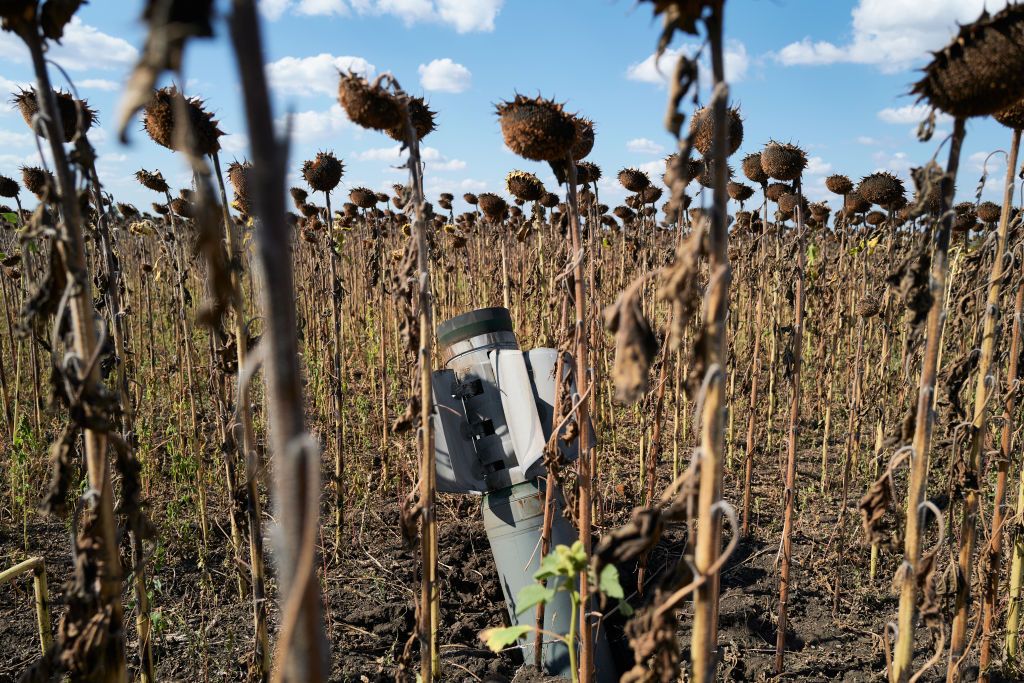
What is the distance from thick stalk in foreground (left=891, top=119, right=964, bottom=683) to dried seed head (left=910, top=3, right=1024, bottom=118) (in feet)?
0.30

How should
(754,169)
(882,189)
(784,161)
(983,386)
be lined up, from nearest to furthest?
(983,386) → (784,161) → (754,169) → (882,189)

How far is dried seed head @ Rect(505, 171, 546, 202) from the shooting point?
193 inches

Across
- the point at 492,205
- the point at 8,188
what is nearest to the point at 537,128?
the point at 492,205

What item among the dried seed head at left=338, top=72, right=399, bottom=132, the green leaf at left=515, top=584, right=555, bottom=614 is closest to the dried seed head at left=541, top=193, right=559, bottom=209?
the dried seed head at left=338, top=72, right=399, bottom=132

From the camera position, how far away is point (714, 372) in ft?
3.97

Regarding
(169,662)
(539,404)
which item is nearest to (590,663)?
(539,404)

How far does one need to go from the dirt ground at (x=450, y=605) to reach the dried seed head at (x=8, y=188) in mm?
2900

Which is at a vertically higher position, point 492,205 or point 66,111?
point 492,205

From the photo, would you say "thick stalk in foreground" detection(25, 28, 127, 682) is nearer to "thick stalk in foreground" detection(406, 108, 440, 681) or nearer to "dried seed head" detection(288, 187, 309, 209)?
"thick stalk in foreground" detection(406, 108, 440, 681)

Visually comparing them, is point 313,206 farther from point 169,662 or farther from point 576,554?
point 576,554

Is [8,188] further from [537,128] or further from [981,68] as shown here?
[981,68]

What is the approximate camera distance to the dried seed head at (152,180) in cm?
554

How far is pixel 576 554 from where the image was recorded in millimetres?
1915

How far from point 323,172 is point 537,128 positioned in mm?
2505
